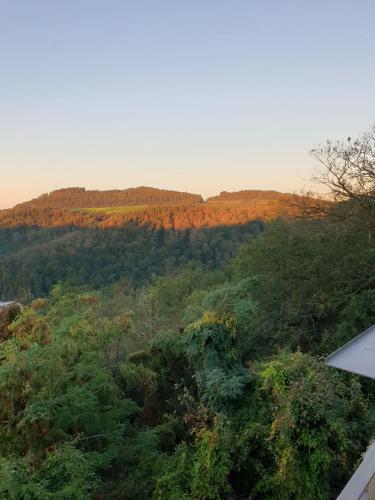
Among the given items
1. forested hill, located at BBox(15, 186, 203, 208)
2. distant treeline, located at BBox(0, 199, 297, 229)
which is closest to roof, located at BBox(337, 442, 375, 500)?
distant treeline, located at BBox(0, 199, 297, 229)

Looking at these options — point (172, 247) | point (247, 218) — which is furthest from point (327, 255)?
point (247, 218)

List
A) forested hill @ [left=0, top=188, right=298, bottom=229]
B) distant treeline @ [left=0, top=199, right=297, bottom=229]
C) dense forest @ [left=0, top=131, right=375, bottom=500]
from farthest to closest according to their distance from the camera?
1. forested hill @ [left=0, top=188, right=298, bottom=229]
2. distant treeline @ [left=0, top=199, right=297, bottom=229]
3. dense forest @ [left=0, top=131, right=375, bottom=500]

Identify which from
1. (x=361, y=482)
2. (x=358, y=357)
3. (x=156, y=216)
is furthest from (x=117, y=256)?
(x=361, y=482)

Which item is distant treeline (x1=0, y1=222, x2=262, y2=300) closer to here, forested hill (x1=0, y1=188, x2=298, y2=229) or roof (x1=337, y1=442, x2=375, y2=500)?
forested hill (x1=0, y1=188, x2=298, y2=229)

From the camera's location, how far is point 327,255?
41.7ft

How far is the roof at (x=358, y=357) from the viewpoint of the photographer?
338cm

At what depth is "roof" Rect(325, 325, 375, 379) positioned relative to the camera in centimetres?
338

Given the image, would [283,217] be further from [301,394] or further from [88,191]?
[88,191]

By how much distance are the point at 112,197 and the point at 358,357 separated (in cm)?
13694

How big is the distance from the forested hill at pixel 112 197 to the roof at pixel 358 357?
12523 centimetres

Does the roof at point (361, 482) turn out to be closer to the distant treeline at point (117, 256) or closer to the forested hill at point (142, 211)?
the forested hill at point (142, 211)

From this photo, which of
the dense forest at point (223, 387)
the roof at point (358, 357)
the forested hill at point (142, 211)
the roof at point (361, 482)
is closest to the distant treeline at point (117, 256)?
the forested hill at point (142, 211)

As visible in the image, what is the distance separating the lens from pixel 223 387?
29.9ft

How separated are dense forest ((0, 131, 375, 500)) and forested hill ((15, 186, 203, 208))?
115402 mm
